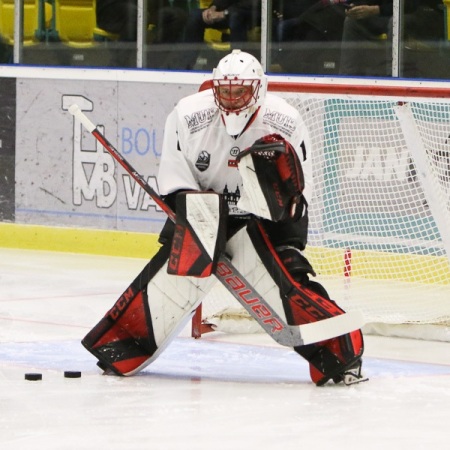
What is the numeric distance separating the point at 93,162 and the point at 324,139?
2.44 metres

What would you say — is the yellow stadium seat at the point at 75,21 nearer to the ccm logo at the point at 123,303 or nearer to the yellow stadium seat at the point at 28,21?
the yellow stadium seat at the point at 28,21

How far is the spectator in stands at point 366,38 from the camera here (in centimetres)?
735

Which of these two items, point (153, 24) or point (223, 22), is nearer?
point (223, 22)

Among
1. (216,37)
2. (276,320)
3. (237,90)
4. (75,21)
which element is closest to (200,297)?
(276,320)

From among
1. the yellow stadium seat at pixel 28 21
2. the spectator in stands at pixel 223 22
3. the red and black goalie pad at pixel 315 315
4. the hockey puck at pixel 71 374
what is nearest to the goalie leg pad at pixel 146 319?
the hockey puck at pixel 71 374

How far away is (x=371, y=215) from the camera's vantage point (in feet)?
19.2

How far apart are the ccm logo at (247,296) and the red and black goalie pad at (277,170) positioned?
0.91ft

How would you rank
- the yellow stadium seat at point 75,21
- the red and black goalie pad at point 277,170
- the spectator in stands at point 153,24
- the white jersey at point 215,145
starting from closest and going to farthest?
1. the red and black goalie pad at point 277,170
2. the white jersey at point 215,145
3. the spectator in stands at point 153,24
4. the yellow stadium seat at point 75,21

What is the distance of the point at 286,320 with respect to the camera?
4.13 metres

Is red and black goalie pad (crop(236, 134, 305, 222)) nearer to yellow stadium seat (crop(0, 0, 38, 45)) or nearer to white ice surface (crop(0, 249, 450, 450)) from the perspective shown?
white ice surface (crop(0, 249, 450, 450))

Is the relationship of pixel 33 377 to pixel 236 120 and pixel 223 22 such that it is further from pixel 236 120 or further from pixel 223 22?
pixel 223 22

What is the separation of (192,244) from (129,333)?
15.8 inches

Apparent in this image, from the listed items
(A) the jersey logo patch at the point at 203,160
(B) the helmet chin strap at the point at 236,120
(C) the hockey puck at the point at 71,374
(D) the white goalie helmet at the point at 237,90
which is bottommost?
(C) the hockey puck at the point at 71,374

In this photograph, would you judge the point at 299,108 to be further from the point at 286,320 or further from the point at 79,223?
the point at 79,223
